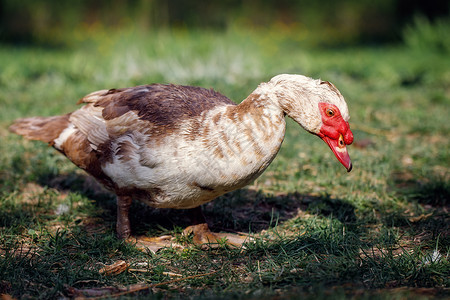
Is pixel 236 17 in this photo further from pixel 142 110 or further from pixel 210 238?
pixel 210 238

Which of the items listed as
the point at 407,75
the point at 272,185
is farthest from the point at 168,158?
the point at 407,75

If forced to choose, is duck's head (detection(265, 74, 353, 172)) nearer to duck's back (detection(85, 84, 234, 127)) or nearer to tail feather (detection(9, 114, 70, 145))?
duck's back (detection(85, 84, 234, 127))

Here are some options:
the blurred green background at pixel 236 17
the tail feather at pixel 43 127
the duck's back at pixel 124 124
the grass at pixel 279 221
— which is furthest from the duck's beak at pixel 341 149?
the blurred green background at pixel 236 17

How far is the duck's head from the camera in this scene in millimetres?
2898

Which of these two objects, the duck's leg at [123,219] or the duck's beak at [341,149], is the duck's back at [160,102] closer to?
the duck's leg at [123,219]

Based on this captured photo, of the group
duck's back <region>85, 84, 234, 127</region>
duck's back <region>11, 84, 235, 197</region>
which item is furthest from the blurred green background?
duck's back <region>85, 84, 234, 127</region>

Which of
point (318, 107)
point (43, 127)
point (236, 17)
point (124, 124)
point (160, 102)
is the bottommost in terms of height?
point (236, 17)

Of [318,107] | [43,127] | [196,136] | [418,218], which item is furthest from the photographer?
[43,127]

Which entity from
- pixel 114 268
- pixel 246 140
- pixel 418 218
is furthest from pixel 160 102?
pixel 418 218

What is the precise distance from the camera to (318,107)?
9.55 feet

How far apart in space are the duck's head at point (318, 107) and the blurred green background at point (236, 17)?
9.59m

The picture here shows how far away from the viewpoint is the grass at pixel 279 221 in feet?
9.12

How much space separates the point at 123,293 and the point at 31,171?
2339mm

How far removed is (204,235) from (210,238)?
0.17ft
